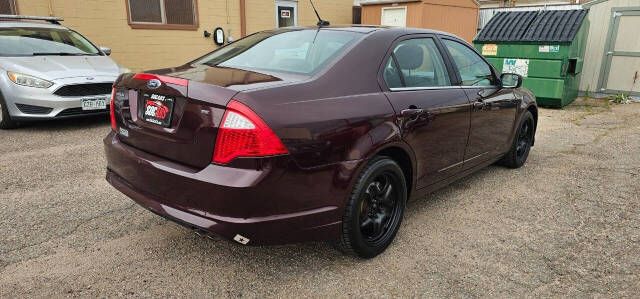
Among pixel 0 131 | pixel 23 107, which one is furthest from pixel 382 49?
pixel 0 131

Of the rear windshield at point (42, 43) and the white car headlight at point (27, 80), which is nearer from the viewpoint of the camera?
the white car headlight at point (27, 80)

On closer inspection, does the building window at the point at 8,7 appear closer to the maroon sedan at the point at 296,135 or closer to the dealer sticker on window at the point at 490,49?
the maroon sedan at the point at 296,135

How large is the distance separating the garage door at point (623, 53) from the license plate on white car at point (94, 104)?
9.92m

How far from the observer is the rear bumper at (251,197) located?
2.10 m

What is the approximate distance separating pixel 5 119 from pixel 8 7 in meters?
3.22

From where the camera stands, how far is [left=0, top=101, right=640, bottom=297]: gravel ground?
2.44m

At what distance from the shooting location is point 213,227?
7.01 feet

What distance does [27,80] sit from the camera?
5.48 metres

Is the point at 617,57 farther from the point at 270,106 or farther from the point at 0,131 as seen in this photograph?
the point at 0,131

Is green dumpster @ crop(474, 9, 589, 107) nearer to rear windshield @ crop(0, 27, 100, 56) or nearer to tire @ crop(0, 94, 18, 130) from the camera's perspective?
rear windshield @ crop(0, 27, 100, 56)

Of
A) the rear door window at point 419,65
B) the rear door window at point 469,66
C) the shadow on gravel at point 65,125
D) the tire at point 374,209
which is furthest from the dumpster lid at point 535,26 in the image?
the shadow on gravel at point 65,125

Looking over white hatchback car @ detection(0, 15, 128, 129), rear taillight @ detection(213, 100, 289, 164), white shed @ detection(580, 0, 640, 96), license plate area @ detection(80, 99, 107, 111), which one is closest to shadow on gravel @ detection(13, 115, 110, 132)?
white hatchback car @ detection(0, 15, 128, 129)

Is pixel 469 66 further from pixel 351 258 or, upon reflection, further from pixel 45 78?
pixel 45 78

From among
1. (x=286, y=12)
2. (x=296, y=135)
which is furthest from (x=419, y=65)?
(x=286, y=12)
